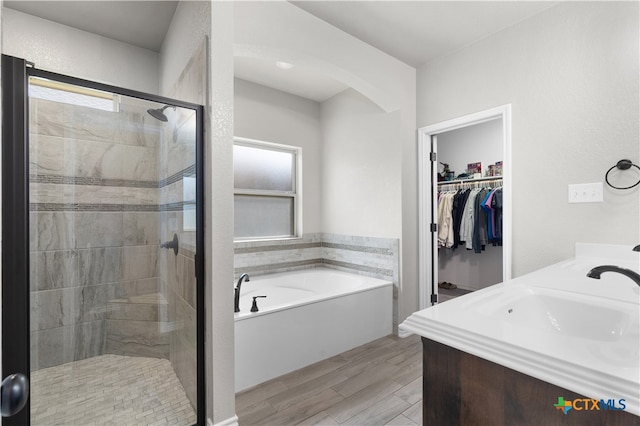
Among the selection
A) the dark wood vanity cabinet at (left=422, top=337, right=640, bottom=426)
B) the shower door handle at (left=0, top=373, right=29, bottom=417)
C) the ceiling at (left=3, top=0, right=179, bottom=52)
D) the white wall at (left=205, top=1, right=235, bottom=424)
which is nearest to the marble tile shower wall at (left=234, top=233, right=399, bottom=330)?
the white wall at (left=205, top=1, right=235, bottom=424)

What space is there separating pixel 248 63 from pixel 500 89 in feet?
7.37

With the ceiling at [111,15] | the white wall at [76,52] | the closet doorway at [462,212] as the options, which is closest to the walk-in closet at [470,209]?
the closet doorway at [462,212]

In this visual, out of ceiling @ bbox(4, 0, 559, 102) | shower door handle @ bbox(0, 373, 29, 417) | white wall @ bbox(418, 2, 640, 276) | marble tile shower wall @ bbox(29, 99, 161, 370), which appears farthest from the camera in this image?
ceiling @ bbox(4, 0, 559, 102)

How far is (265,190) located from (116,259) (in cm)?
212

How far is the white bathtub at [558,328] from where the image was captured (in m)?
0.65

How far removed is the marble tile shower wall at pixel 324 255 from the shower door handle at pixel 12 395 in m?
2.72

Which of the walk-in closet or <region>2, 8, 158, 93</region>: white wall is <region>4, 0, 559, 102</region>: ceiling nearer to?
<region>2, 8, 158, 93</region>: white wall

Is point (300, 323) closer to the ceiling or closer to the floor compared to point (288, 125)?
closer to the floor

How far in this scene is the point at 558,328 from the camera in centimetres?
129

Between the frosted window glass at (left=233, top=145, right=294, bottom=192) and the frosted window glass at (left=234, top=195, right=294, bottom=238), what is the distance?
148mm

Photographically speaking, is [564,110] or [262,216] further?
[262,216]

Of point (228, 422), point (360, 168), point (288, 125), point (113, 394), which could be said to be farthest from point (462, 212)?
point (113, 394)

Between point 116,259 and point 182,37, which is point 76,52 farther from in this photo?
point 116,259

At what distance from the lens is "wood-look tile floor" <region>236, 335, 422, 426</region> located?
181 centimetres
